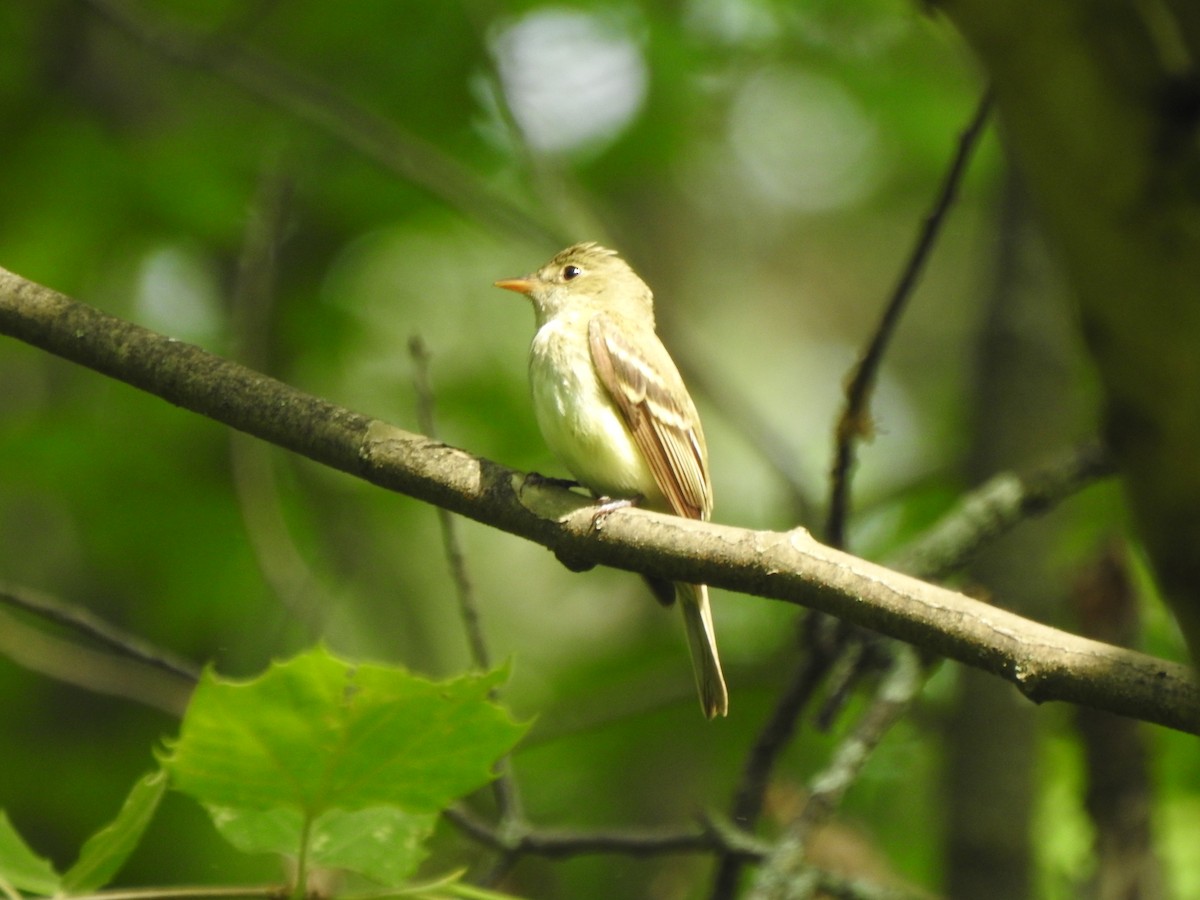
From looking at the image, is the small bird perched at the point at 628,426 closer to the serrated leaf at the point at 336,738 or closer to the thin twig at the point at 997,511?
the thin twig at the point at 997,511

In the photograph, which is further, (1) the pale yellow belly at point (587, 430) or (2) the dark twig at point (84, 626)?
(1) the pale yellow belly at point (587, 430)

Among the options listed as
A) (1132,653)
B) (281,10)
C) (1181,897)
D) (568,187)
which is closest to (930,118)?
(568,187)

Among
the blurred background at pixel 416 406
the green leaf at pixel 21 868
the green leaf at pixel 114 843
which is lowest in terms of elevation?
the blurred background at pixel 416 406

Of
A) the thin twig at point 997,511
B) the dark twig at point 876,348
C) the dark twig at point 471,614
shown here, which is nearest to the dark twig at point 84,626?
the dark twig at point 471,614

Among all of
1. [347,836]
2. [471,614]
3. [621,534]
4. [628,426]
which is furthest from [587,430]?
[347,836]

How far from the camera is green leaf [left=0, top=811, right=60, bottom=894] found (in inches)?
100

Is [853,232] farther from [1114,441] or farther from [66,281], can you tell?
[1114,441]

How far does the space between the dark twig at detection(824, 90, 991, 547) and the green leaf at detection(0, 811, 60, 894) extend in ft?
7.84

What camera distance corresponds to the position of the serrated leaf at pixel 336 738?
7.95 ft

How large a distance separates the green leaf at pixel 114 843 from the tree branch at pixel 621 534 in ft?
2.94

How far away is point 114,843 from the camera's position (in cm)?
248

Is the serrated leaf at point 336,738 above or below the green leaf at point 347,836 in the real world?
above

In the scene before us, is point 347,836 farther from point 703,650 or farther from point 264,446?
point 264,446

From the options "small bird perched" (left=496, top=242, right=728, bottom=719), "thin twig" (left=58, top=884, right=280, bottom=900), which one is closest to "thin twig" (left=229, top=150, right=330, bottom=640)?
"small bird perched" (left=496, top=242, right=728, bottom=719)
